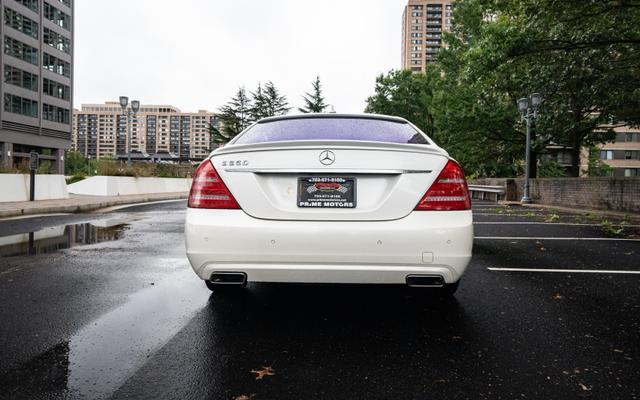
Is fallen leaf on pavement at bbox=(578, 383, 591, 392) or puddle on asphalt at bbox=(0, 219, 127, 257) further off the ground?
puddle on asphalt at bbox=(0, 219, 127, 257)

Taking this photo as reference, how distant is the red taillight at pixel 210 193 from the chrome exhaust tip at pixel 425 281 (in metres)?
1.27

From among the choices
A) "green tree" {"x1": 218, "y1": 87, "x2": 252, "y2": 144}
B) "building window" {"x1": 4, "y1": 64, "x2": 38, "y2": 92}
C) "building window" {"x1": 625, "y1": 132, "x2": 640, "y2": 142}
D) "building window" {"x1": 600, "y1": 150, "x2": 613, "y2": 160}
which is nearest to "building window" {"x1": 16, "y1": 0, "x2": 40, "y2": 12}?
"building window" {"x1": 4, "y1": 64, "x2": 38, "y2": 92}

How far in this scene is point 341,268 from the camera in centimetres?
293

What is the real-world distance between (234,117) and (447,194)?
211ft

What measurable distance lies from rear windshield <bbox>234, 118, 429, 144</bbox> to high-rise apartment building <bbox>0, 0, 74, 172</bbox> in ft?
190

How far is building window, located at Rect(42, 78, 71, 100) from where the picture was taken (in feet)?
201

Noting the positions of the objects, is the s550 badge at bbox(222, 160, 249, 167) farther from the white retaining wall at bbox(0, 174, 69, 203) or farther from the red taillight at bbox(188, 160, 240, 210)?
the white retaining wall at bbox(0, 174, 69, 203)

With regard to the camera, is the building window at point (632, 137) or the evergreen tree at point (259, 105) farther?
the building window at point (632, 137)

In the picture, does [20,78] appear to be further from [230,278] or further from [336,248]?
[336,248]

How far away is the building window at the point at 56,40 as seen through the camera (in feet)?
200

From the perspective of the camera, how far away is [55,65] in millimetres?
63406

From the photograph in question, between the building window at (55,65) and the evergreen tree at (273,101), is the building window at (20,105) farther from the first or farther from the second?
the evergreen tree at (273,101)

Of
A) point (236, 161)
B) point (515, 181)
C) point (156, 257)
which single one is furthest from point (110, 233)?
point (515, 181)

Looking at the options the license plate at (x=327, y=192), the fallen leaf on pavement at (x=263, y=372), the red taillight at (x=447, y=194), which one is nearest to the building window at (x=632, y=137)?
the red taillight at (x=447, y=194)
